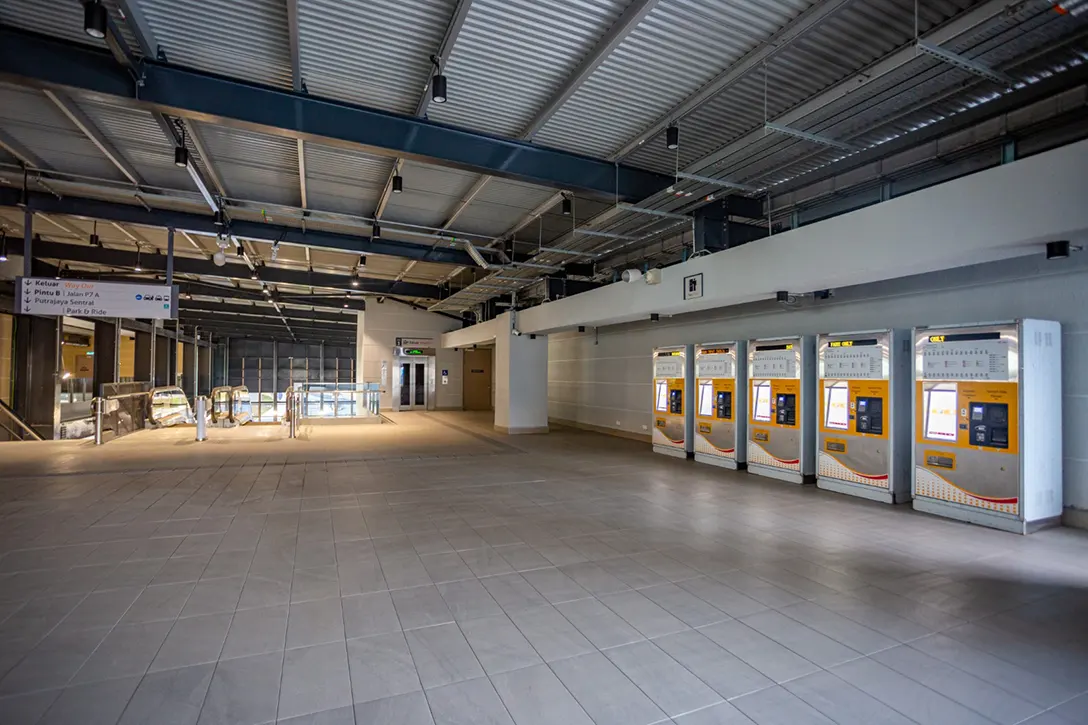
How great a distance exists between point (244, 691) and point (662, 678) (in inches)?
75.7

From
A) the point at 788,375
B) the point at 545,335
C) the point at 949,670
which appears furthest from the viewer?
the point at 545,335

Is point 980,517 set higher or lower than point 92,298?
lower

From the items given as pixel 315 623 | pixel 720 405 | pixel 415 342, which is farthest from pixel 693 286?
pixel 415 342

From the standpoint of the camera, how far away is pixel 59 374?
1205 cm

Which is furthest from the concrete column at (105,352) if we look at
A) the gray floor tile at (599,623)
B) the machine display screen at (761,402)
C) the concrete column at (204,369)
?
the gray floor tile at (599,623)

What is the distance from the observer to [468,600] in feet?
11.0

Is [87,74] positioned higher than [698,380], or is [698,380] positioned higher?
[87,74]

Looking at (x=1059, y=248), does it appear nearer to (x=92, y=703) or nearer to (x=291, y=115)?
(x=291, y=115)

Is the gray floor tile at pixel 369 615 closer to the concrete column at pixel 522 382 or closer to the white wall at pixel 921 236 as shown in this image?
the white wall at pixel 921 236

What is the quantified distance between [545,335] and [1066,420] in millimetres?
9424

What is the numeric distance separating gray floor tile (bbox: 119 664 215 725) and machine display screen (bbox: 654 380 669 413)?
8149 mm

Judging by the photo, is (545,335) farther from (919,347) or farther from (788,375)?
(919,347)

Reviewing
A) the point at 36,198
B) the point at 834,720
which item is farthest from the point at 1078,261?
the point at 36,198

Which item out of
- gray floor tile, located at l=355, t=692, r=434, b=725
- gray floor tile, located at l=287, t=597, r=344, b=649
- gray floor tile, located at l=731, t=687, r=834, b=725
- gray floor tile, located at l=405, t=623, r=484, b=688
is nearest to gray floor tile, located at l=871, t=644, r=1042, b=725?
gray floor tile, located at l=731, t=687, r=834, b=725
